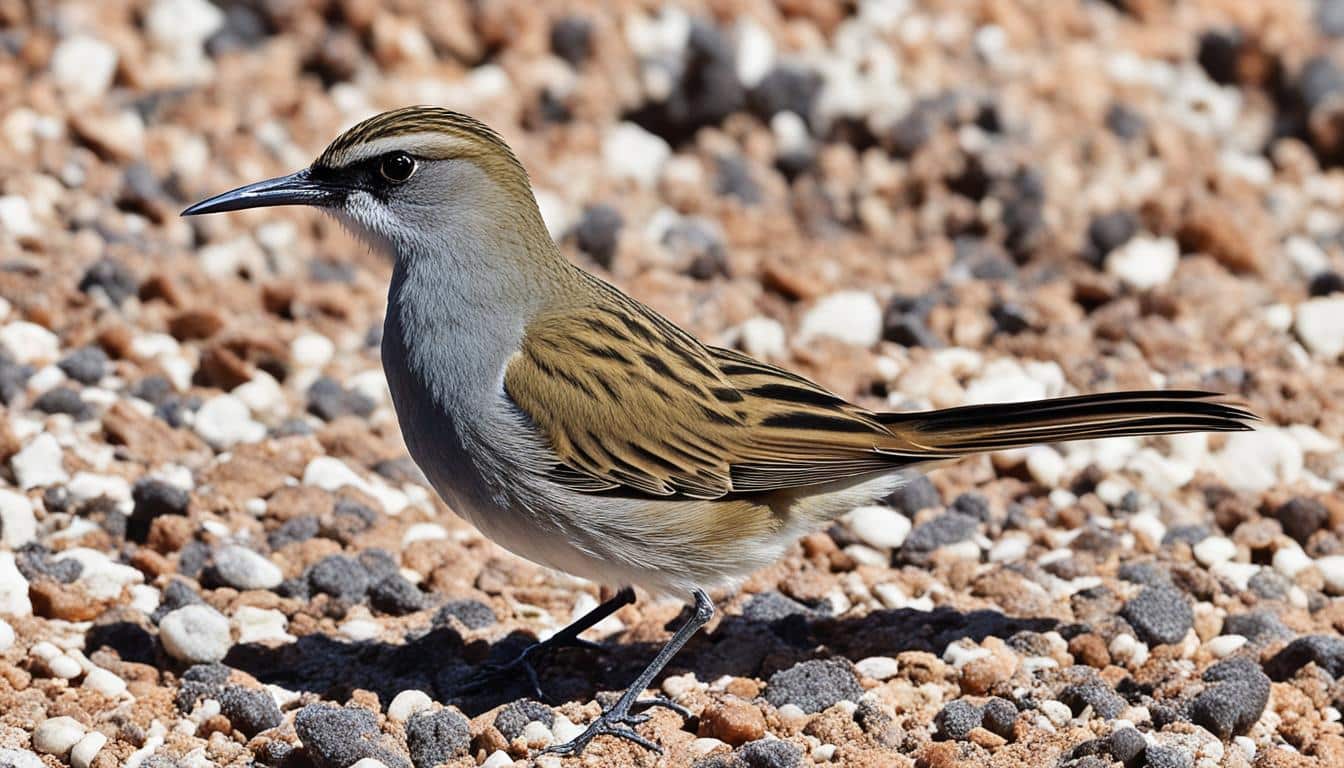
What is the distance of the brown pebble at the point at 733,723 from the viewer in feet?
18.2

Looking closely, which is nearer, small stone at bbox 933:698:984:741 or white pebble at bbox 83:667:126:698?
small stone at bbox 933:698:984:741

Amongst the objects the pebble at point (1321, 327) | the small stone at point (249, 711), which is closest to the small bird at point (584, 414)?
the small stone at point (249, 711)

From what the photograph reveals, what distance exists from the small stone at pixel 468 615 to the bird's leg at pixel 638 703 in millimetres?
654

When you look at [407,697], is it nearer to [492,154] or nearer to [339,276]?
[492,154]

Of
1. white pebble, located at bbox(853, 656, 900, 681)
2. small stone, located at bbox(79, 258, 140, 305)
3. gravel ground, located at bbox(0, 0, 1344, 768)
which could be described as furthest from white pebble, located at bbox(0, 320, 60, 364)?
white pebble, located at bbox(853, 656, 900, 681)

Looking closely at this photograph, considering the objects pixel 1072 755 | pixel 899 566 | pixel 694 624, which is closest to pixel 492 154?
pixel 694 624

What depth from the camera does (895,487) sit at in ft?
20.4

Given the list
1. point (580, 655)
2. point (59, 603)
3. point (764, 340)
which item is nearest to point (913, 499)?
point (764, 340)

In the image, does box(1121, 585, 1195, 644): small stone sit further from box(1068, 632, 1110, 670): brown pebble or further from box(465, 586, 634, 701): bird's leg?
box(465, 586, 634, 701): bird's leg

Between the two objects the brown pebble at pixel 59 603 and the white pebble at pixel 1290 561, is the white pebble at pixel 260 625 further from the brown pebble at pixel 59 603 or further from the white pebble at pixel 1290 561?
the white pebble at pixel 1290 561

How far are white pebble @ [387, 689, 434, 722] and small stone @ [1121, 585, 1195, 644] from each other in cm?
250

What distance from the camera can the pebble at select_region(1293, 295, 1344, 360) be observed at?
26.3ft

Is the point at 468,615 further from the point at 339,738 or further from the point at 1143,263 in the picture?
the point at 1143,263

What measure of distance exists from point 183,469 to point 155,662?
1.16 metres
